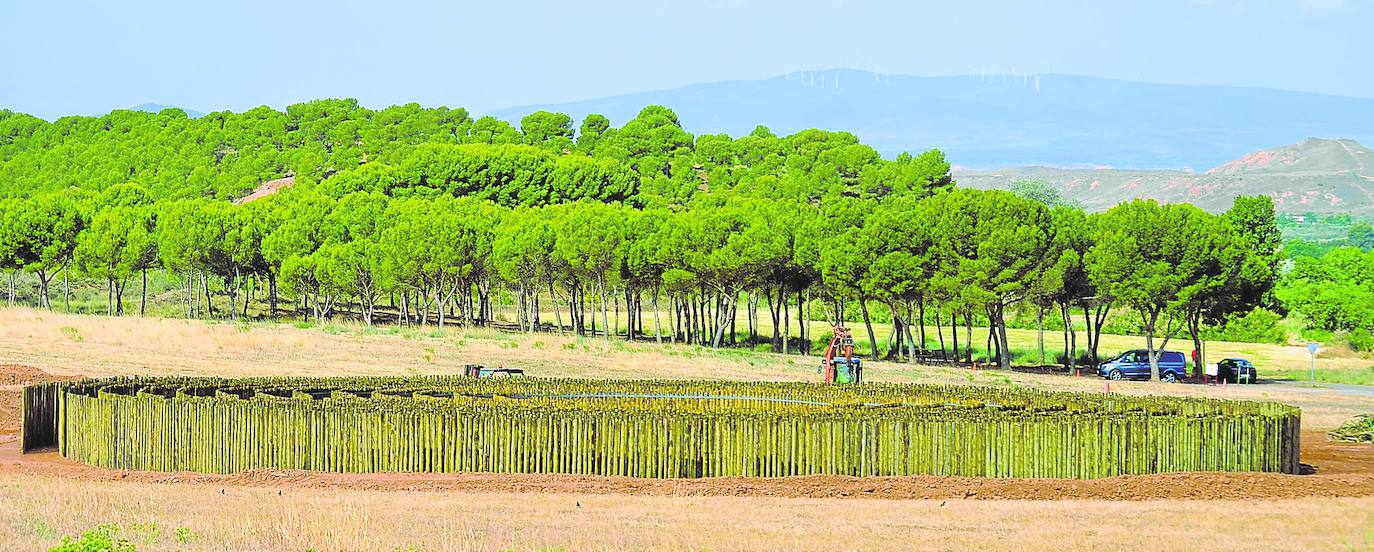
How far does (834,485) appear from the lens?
25156 millimetres

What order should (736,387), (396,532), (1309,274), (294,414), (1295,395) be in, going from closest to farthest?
(396,532) < (294,414) < (736,387) < (1295,395) < (1309,274)

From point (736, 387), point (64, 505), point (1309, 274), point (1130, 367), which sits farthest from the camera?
point (1309, 274)

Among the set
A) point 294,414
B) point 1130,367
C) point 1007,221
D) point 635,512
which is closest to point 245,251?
point 1007,221

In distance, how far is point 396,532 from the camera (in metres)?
19.2

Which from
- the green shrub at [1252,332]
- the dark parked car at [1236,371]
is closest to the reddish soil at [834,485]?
the dark parked car at [1236,371]

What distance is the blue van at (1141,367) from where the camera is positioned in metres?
64.2

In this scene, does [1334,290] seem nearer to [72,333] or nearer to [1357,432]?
[1357,432]

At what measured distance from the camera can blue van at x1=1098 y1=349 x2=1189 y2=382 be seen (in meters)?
64.2

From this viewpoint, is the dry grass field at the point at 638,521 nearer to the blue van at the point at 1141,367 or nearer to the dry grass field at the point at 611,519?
the dry grass field at the point at 611,519

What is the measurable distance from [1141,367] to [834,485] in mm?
42698

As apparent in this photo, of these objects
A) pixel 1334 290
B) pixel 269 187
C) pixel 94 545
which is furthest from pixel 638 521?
pixel 269 187

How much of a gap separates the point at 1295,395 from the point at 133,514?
43.2 m

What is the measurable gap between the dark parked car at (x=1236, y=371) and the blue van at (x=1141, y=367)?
245 cm

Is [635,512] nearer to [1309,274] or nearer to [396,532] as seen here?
[396,532]
